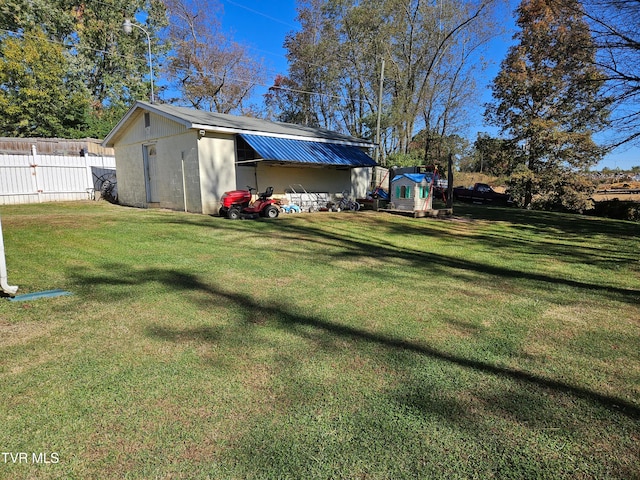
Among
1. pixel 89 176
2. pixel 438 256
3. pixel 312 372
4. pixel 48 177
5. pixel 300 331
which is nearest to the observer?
pixel 312 372

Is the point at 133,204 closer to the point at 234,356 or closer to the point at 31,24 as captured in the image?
the point at 234,356

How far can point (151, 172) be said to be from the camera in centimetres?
1453

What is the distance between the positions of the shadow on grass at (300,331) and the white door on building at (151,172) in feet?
34.3

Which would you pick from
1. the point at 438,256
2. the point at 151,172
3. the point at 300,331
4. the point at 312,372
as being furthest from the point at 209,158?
the point at 312,372

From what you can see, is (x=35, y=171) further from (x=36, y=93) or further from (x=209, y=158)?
(x=36, y=93)

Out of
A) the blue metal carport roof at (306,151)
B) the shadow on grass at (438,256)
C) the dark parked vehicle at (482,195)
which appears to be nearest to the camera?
the shadow on grass at (438,256)

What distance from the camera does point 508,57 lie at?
68.4ft

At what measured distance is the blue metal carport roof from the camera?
12.4 m

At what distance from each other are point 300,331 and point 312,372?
0.70 m

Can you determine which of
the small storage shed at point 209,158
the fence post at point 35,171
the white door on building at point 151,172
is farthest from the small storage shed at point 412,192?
the fence post at point 35,171

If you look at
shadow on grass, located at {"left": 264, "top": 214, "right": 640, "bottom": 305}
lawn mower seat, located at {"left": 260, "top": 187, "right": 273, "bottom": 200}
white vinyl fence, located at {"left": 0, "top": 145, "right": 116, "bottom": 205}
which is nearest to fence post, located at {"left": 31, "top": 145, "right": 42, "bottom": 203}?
white vinyl fence, located at {"left": 0, "top": 145, "right": 116, "bottom": 205}

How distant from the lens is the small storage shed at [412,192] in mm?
13523

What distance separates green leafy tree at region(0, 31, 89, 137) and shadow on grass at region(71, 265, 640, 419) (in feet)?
76.7

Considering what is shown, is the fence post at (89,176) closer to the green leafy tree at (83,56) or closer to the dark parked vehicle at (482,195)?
the green leafy tree at (83,56)
